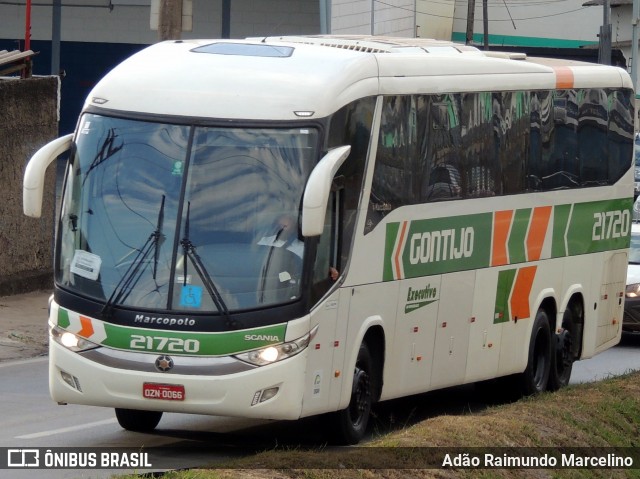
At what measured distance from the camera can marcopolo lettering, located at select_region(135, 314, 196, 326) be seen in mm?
10602

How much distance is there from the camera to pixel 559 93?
52.2ft

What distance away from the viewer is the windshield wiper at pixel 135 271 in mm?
10805

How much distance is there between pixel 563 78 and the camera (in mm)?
15961

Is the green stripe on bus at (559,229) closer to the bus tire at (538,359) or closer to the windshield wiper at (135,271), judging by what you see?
the bus tire at (538,359)

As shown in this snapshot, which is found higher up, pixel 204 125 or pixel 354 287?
pixel 204 125

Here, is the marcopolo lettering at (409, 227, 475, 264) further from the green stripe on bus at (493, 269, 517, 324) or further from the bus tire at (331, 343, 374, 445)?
the bus tire at (331, 343, 374, 445)

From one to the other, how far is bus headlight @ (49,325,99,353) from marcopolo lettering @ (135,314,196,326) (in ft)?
1.36

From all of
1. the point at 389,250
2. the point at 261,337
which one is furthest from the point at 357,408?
the point at 261,337

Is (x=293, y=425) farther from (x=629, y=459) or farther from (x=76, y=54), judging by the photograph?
(x=76, y=54)

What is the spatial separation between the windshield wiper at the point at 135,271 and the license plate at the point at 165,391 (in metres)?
0.62

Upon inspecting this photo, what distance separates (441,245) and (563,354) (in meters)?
3.64

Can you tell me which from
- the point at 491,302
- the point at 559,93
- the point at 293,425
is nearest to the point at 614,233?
the point at 559,93

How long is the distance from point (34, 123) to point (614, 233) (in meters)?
8.69

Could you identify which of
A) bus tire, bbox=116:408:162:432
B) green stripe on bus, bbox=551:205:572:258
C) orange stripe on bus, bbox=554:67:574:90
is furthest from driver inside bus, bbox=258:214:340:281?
orange stripe on bus, bbox=554:67:574:90
